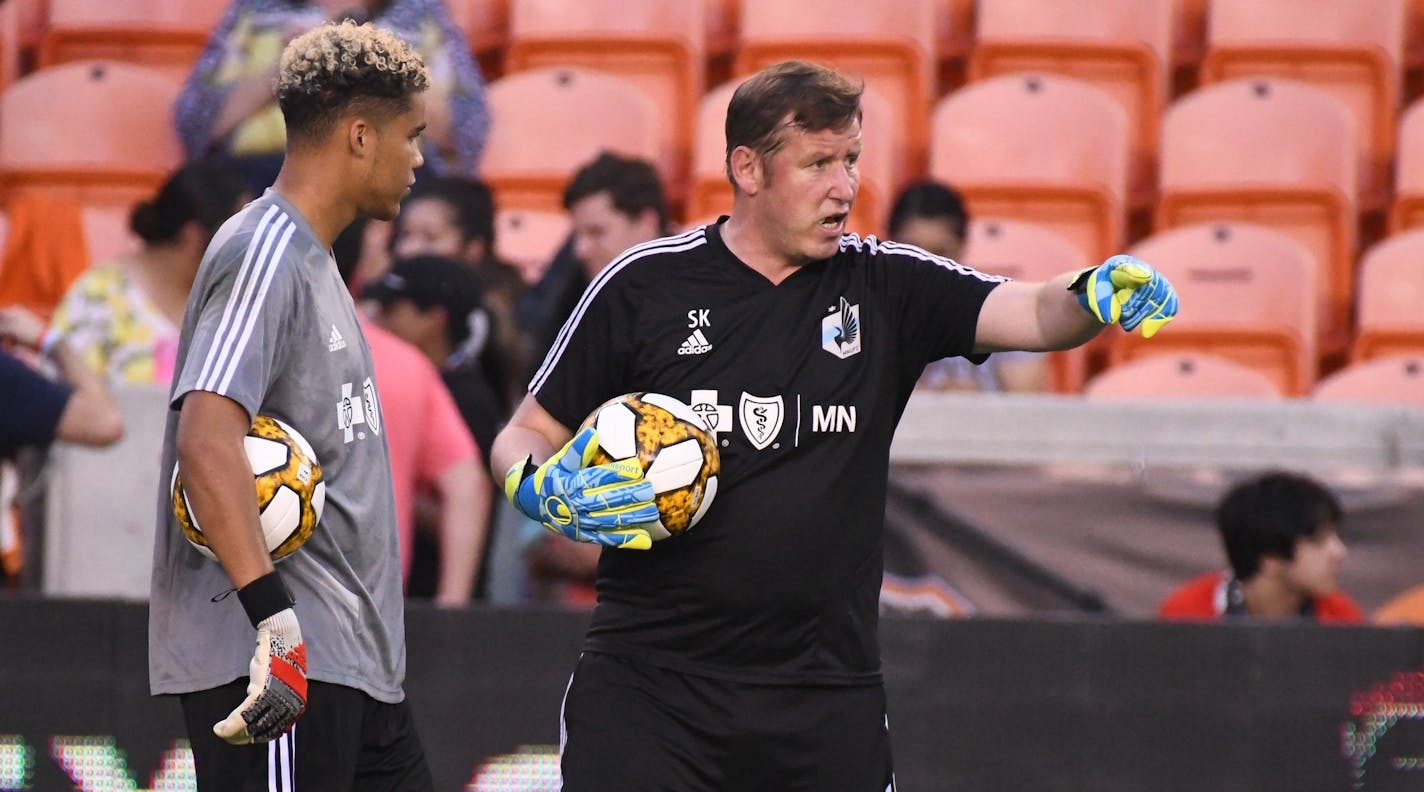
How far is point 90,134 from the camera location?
9.38m

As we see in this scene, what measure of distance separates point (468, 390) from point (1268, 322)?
359cm

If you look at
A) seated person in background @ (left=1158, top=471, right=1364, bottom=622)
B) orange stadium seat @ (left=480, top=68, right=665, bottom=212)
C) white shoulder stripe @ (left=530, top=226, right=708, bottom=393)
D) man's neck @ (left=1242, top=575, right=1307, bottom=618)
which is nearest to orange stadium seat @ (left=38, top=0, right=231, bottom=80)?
orange stadium seat @ (left=480, top=68, right=665, bottom=212)

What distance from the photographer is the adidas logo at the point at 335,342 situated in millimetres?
3914

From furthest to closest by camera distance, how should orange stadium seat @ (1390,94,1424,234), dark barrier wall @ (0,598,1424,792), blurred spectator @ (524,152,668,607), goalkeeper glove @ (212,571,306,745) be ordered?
orange stadium seat @ (1390,94,1424,234) < blurred spectator @ (524,152,668,607) < dark barrier wall @ (0,598,1424,792) < goalkeeper glove @ (212,571,306,745)

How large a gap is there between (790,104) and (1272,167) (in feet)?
17.8

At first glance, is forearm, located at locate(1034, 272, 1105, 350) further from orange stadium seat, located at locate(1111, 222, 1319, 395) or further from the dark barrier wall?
orange stadium seat, located at locate(1111, 222, 1319, 395)

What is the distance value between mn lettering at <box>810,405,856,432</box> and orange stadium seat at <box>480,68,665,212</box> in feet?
16.6

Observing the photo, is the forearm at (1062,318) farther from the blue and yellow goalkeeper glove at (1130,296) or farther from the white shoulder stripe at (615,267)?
the white shoulder stripe at (615,267)

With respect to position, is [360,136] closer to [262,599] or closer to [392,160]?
[392,160]

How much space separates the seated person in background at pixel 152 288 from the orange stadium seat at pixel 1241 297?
3786 mm

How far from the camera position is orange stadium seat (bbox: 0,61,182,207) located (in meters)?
9.38

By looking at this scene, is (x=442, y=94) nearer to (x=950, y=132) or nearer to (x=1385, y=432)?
(x=950, y=132)

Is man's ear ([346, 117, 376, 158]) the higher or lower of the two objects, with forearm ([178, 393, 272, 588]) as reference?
higher

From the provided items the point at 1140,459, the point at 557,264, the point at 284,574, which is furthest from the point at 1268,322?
the point at 284,574
